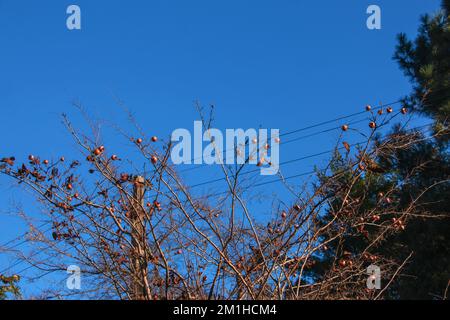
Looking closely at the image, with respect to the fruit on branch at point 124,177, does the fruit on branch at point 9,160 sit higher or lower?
higher

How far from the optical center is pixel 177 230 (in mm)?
5086

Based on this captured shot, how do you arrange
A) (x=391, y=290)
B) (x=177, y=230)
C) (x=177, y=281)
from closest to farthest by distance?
(x=177, y=281) < (x=177, y=230) < (x=391, y=290)

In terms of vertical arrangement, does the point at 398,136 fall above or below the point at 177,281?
above

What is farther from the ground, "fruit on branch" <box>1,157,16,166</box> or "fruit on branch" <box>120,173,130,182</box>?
"fruit on branch" <box>1,157,16,166</box>
